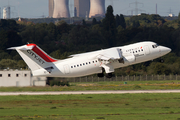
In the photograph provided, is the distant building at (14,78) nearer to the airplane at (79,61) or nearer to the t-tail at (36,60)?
the t-tail at (36,60)

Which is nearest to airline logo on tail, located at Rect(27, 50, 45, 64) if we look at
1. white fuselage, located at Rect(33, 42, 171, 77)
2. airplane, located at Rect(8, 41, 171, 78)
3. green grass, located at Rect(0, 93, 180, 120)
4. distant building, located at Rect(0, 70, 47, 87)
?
airplane, located at Rect(8, 41, 171, 78)

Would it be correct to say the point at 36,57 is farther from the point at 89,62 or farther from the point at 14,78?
the point at 14,78

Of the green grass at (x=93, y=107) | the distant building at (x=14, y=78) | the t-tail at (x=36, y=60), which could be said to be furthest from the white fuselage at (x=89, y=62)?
the distant building at (x=14, y=78)

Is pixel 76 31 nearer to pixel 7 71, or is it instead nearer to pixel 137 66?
pixel 137 66

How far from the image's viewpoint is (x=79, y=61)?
163ft

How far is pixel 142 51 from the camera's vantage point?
52.4 m

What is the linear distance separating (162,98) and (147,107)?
7593mm

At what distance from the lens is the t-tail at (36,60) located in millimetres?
49250

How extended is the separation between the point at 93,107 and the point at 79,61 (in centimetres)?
1078

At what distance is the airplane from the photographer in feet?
162

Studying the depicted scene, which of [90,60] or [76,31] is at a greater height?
[76,31]

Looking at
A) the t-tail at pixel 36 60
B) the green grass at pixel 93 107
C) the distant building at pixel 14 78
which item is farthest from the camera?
the distant building at pixel 14 78

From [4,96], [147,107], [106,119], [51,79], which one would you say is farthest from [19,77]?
[106,119]

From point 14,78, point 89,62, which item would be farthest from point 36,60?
point 14,78
